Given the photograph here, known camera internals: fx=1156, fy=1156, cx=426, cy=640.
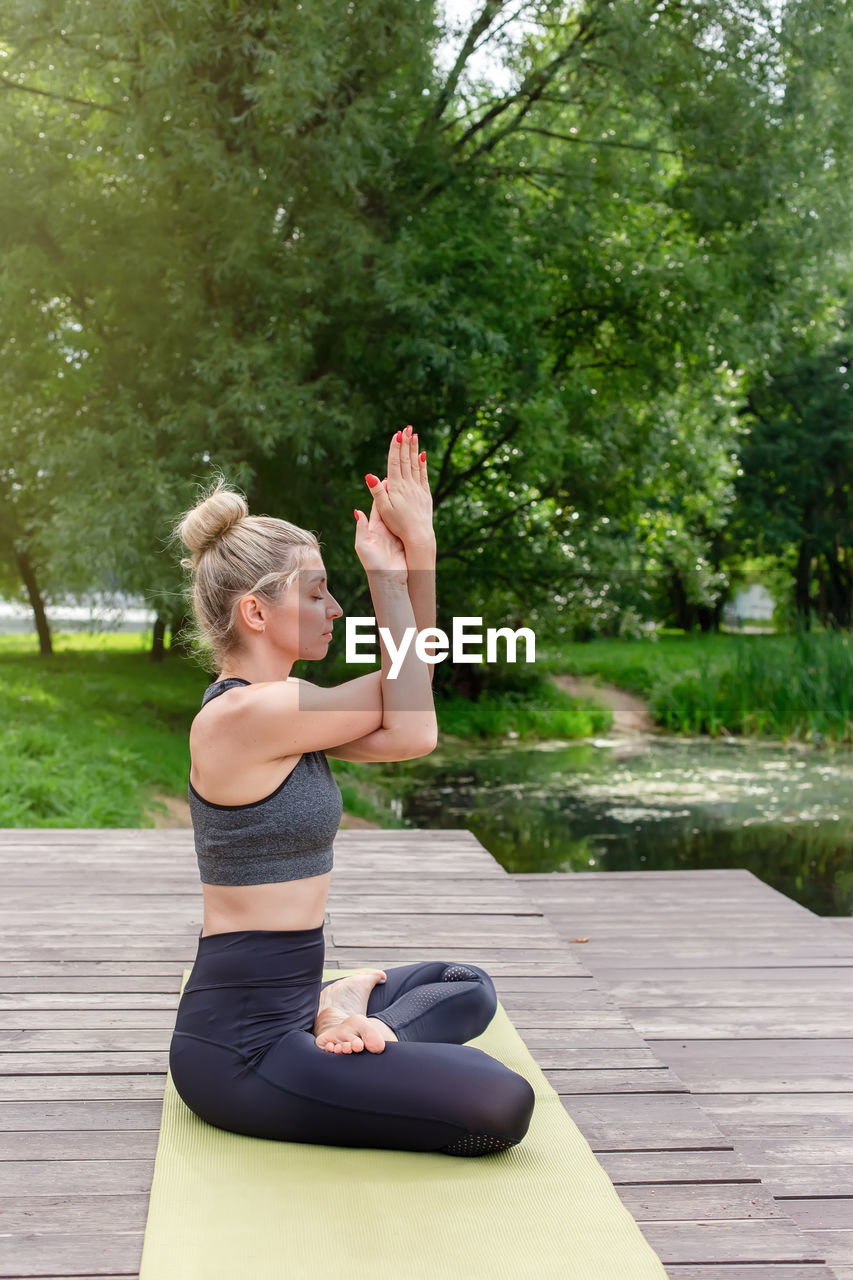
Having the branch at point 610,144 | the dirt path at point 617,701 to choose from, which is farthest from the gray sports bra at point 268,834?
the dirt path at point 617,701

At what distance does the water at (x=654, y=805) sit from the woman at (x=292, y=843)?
473 centimetres

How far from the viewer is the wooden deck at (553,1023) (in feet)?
5.12

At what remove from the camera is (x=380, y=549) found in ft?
5.66

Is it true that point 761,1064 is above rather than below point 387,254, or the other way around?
below

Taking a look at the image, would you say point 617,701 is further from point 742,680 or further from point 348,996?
point 348,996

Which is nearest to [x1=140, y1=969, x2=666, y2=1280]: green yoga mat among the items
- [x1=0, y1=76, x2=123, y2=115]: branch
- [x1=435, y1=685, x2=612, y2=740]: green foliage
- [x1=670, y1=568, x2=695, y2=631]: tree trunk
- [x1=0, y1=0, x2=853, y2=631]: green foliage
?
[x1=0, y1=0, x2=853, y2=631]: green foliage

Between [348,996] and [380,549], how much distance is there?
751mm

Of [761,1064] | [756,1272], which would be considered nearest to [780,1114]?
[761,1064]

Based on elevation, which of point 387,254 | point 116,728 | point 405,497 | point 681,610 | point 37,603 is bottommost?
point 116,728

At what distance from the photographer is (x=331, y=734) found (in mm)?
1700

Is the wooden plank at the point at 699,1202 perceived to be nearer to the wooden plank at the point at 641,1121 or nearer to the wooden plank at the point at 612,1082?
the wooden plank at the point at 641,1121

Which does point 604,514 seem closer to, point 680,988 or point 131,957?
point 680,988

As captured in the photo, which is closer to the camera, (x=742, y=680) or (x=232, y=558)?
(x=232, y=558)

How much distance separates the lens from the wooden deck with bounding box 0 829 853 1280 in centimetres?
156
